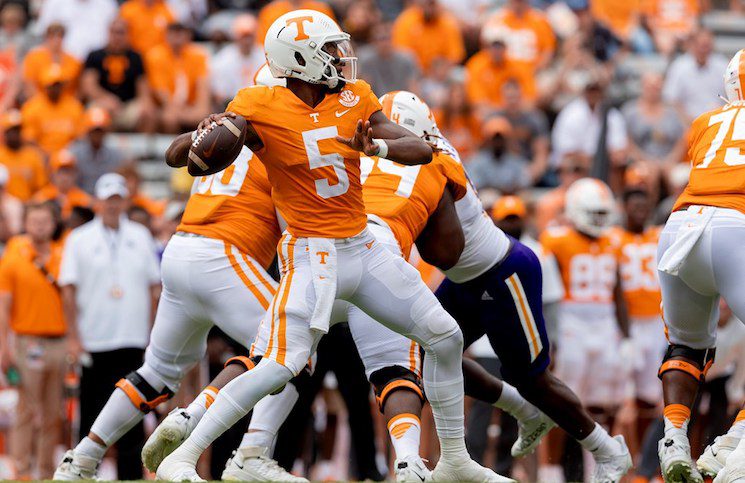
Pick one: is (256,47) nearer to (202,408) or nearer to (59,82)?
(59,82)

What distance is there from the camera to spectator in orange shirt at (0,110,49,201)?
1352cm

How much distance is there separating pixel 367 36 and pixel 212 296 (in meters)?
7.75

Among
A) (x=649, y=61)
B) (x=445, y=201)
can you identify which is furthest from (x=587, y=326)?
(x=649, y=61)

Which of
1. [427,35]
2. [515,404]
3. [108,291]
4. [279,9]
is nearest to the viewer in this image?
[515,404]

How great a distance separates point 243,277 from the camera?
26.1 feet

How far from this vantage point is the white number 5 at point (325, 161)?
6832mm

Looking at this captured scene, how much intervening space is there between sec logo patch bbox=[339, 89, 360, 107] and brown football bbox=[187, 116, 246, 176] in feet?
1.73

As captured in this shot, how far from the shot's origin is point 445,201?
791 centimetres

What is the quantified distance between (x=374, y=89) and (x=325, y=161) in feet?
24.9

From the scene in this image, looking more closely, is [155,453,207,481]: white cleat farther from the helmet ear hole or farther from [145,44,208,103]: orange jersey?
[145,44,208,103]: orange jersey

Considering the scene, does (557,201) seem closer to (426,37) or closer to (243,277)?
(426,37)

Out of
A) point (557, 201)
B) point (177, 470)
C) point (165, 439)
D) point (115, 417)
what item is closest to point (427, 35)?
point (557, 201)

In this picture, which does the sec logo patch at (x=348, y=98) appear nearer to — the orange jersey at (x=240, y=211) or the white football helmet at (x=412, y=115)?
the white football helmet at (x=412, y=115)

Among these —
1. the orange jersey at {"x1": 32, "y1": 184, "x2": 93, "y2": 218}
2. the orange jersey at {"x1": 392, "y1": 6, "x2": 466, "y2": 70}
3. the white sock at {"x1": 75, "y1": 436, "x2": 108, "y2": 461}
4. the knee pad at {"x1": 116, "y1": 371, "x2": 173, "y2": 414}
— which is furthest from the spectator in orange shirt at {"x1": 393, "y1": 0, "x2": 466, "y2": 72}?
the white sock at {"x1": 75, "y1": 436, "x2": 108, "y2": 461}
